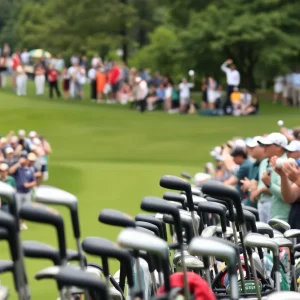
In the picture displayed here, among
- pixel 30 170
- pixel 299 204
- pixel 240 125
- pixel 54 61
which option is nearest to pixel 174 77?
pixel 54 61

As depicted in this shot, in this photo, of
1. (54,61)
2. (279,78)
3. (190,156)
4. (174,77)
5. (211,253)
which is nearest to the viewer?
(211,253)

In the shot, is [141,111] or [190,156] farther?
[141,111]

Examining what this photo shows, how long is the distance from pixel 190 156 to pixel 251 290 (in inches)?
1039

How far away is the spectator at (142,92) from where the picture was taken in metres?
39.1

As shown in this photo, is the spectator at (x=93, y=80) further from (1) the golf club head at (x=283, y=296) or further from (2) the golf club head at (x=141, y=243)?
(2) the golf club head at (x=141, y=243)

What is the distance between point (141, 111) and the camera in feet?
136

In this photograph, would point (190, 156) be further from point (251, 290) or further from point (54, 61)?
point (251, 290)

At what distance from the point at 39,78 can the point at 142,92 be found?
22.3ft

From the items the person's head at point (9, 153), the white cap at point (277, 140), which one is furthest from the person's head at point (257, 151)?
the person's head at point (9, 153)

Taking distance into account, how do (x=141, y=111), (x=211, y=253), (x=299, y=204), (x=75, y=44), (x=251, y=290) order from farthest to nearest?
(x=75, y=44)
(x=141, y=111)
(x=299, y=204)
(x=251, y=290)
(x=211, y=253)

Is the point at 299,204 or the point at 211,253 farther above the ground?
the point at 211,253

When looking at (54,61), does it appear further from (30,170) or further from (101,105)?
(30,170)

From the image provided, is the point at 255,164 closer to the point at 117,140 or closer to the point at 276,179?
the point at 276,179

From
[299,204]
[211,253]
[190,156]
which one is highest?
[211,253]
